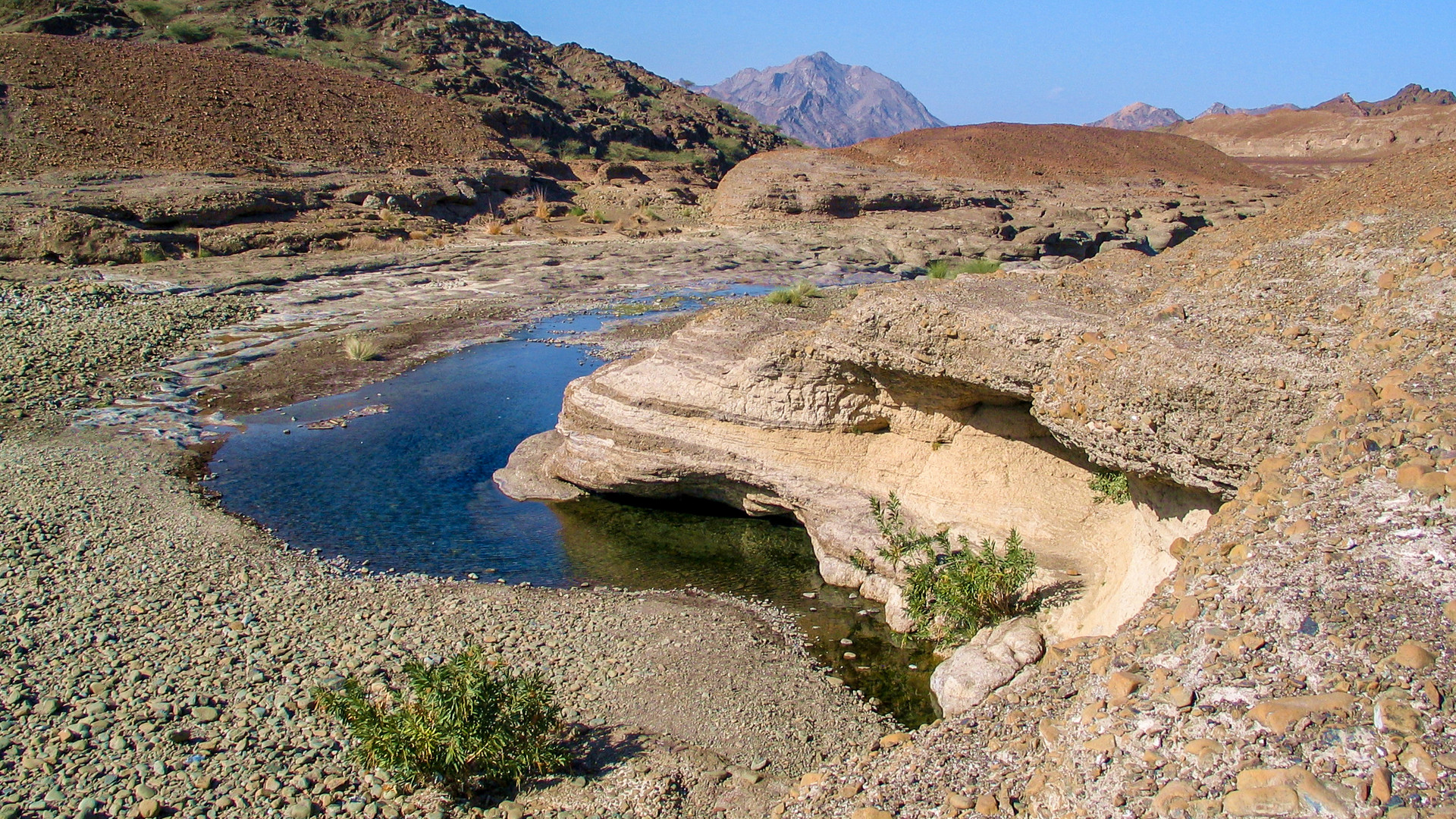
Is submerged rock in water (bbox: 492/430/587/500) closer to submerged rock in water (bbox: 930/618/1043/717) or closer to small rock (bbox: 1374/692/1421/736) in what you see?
submerged rock in water (bbox: 930/618/1043/717)

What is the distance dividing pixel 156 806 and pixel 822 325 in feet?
23.7

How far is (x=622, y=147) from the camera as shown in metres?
49.3

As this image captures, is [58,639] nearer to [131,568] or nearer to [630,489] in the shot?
[131,568]

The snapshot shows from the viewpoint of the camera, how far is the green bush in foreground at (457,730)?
5.52m

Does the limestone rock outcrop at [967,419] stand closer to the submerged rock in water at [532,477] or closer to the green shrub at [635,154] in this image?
the submerged rock in water at [532,477]

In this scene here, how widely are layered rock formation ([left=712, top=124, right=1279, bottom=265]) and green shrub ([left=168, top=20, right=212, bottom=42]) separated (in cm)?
2648

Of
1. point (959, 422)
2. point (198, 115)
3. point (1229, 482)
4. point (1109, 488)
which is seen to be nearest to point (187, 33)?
point (198, 115)

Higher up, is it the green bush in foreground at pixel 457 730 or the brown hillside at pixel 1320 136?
the brown hillside at pixel 1320 136

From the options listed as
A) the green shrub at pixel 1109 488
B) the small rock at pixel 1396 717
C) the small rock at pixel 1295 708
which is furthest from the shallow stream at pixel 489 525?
the small rock at pixel 1396 717

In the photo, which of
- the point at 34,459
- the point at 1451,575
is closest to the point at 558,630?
the point at 1451,575

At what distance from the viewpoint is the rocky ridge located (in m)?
3.27

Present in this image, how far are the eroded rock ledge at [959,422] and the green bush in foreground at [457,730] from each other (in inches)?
153

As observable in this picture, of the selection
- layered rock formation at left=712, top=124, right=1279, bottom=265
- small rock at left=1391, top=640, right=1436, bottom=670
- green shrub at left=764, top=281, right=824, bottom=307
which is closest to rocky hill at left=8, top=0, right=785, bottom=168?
layered rock formation at left=712, top=124, right=1279, bottom=265

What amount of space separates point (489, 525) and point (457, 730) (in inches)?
222
